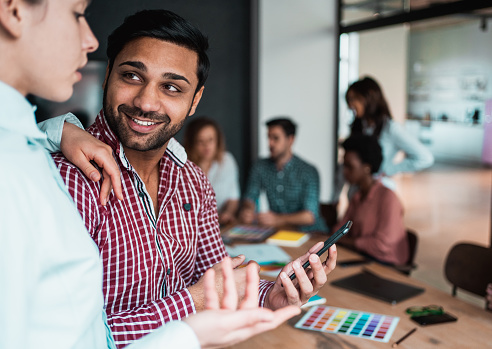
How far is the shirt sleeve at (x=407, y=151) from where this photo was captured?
381cm

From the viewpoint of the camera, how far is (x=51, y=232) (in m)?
0.66

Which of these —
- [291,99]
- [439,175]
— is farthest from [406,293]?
[291,99]

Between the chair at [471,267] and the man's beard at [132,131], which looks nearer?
the man's beard at [132,131]

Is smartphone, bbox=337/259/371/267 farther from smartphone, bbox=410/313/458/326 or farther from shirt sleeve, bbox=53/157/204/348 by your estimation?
shirt sleeve, bbox=53/157/204/348

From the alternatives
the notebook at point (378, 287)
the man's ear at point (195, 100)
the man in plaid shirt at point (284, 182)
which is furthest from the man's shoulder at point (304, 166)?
the man's ear at point (195, 100)

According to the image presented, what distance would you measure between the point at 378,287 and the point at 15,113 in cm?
183

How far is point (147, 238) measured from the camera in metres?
1.21

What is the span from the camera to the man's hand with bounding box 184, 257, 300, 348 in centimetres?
71

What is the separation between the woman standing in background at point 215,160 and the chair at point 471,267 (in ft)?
4.92

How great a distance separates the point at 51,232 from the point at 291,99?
16.0 ft

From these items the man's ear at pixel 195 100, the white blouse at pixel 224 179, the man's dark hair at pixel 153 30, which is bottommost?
the white blouse at pixel 224 179

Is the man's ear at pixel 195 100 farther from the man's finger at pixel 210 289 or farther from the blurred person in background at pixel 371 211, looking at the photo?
the blurred person in background at pixel 371 211

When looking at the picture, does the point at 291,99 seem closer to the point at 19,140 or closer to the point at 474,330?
the point at 474,330

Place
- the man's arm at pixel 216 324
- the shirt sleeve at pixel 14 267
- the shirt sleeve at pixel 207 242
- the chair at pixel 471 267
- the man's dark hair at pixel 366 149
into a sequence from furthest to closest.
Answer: the man's dark hair at pixel 366 149 → the chair at pixel 471 267 → the shirt sleeve at pixel 207 242 → the man's arm at pixel 216 324 → the shirt sleeve at pixel 14 267
